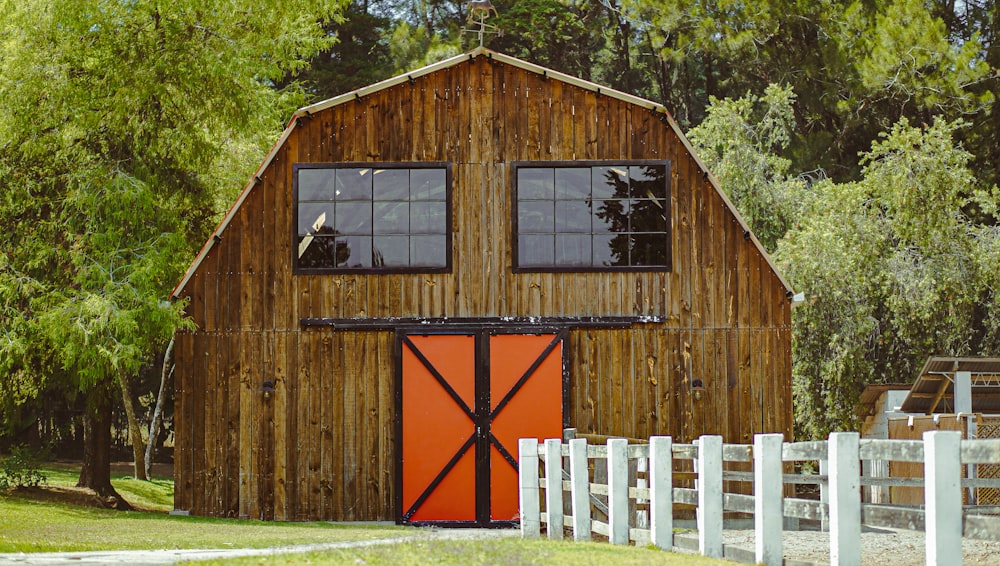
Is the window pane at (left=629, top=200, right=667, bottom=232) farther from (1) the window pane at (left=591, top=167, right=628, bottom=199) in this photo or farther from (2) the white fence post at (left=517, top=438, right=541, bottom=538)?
(2) the white fence post at (left=517, top=438, right=541, bottom=538)

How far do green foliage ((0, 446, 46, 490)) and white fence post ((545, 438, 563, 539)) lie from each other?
36.5 feet

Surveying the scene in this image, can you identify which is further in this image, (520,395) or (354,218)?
(354,218)

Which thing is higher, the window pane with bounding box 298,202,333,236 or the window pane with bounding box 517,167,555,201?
the window pane with bounding box 517,167,555,201

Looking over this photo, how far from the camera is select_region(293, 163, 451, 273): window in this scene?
16.7 m

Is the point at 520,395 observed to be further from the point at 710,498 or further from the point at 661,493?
the point at 710,498

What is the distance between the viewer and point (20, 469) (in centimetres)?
1964

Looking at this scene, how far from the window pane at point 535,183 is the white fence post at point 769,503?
9.14 m

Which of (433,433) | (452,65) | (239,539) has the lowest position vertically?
(239,539)

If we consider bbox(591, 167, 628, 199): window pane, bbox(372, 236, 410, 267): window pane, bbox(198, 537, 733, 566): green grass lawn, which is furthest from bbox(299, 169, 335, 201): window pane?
bbox(198, 537, 733, 566): green grass lawn

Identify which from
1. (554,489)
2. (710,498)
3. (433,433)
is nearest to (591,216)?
(433,433)

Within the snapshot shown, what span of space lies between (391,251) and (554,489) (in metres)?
5.87

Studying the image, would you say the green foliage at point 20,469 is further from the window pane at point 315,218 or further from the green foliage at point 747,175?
the green foliage at point 747,175

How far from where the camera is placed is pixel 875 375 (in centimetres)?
2553

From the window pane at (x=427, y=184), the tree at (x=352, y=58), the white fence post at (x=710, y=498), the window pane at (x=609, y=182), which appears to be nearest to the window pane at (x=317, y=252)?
the window pane at (x=427, y=184)
